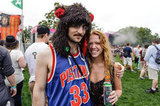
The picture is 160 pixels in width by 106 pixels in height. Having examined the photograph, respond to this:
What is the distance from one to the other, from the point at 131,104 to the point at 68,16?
3.79m

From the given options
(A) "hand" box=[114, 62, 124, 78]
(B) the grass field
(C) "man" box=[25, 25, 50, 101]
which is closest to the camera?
(A) "hand" box=[114, 62, 124, 78]

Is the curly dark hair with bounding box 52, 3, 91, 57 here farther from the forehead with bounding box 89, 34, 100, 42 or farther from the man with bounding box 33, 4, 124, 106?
the forehead with bounding box 89, 34, 100, 42

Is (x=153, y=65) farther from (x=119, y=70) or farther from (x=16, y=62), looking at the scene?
(x=16, y=62)

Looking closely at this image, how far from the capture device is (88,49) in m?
1.92

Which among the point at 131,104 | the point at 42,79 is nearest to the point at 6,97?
the point at 42,79

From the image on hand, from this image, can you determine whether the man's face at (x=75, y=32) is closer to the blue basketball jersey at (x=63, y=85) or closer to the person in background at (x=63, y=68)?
the person in background at (x=63, y=68)

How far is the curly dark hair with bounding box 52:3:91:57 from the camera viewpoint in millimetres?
1431

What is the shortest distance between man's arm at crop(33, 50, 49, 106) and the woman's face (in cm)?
72

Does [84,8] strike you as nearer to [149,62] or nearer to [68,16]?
[68,16]

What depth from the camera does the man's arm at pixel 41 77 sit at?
139 centimetres

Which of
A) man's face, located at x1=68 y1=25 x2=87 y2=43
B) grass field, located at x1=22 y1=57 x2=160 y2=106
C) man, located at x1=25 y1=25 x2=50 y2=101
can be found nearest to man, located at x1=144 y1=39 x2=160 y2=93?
grass field, located at x1=22 y1=57 x2=160 y2=106

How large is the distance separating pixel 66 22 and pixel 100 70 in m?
0.92

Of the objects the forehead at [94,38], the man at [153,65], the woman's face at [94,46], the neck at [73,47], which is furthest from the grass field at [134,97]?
the neck at [73,47]

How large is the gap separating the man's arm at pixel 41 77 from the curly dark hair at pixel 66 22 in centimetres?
17
